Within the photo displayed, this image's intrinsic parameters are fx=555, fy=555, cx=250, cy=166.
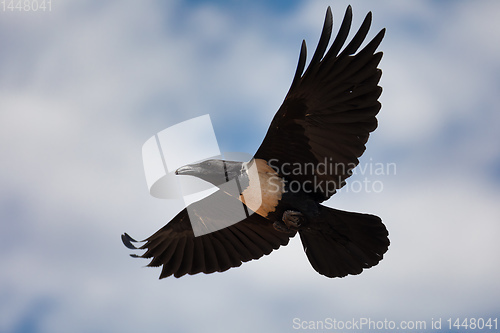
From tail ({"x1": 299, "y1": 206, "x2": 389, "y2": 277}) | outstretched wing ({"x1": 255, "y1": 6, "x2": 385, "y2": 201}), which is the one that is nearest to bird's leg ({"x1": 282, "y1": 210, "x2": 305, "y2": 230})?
tail ({"x1": 299, "y1": 206, "x2": 389, "y2": 277})

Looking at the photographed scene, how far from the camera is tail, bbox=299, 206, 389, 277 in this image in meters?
6.21

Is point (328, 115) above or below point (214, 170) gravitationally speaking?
above

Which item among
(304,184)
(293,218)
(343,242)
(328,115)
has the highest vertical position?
(328,115)

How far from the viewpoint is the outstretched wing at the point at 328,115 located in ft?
17.8

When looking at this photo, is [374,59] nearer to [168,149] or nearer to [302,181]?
[302,181]

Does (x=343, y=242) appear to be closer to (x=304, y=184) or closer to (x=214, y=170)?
(x=304, y=184)

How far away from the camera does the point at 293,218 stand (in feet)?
20.6

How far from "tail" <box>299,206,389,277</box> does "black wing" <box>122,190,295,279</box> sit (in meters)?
0.60

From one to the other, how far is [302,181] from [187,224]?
201 centimetres

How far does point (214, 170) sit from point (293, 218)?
41.4 inches

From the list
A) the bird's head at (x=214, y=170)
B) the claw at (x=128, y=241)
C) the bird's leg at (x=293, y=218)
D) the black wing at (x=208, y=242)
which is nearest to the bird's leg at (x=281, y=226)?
the bird's leg at (x=293, y=218)

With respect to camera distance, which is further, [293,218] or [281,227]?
[281,227]

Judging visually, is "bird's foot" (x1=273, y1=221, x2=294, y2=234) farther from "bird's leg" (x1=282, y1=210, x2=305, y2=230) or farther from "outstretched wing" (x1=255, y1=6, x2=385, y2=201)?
"outstretched wing" (x1=255, y1=6, x2=385, y2=201)

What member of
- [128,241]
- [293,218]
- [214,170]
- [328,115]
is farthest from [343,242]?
[128,241]
